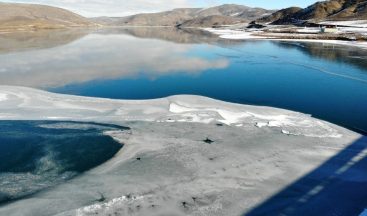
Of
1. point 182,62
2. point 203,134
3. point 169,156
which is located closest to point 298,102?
point 203,134

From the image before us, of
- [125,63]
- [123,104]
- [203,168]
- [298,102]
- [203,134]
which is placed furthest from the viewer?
[125,63]

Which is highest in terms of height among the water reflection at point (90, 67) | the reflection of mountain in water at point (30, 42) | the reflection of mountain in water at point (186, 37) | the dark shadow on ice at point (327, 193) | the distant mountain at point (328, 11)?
the distant mountain at point (328, 11)

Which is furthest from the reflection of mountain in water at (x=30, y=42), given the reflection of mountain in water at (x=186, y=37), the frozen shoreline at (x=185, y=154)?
the frozen shoreline at (x=185, y=154)

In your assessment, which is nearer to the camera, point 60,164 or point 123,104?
point 60,164

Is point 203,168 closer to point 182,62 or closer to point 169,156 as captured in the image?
point 169,156

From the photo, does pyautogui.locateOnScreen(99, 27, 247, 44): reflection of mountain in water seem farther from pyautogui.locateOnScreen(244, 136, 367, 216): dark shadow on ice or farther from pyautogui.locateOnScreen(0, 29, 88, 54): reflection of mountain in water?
pyautogui.locateOnScreen(244, 136, 367, 216): dark shadow on ice

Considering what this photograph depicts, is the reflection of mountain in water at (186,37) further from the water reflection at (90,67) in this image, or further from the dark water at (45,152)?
the dark water at (45,152)
